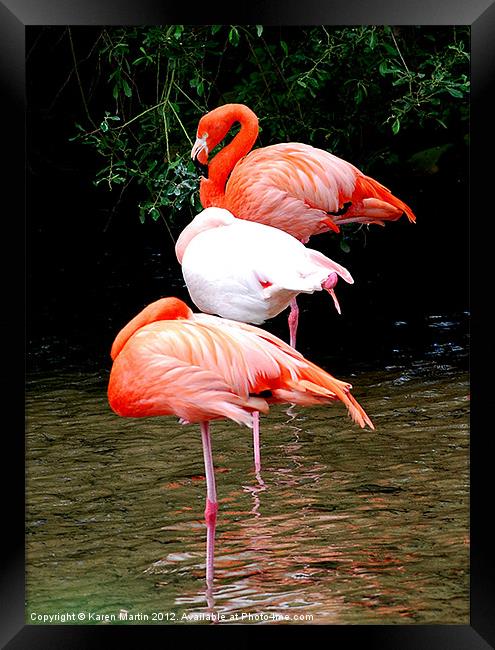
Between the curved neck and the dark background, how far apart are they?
0.21 meters

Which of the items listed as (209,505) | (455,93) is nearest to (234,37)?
(455,93)

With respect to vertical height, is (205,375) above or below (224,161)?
below

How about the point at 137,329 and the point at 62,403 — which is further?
the point at 62,403

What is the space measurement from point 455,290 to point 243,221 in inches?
29.7

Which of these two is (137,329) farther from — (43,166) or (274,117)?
(274,117)

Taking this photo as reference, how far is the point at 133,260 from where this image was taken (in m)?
4.93

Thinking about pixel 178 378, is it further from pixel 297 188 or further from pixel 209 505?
pixel 297 188

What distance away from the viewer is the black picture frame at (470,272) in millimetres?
3561

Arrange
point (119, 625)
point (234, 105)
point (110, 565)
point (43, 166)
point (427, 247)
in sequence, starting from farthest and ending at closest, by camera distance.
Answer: point (427, 247) < point (234, 105) < point (43, 166) < point (110, 565) < point (119, 625)

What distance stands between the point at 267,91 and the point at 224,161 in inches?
12.4

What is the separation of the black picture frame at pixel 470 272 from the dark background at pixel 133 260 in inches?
8.9

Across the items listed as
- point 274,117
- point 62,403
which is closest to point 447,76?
point 274,117

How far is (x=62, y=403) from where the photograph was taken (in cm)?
481

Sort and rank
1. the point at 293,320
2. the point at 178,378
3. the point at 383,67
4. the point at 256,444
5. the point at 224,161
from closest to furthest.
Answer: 1. the point at 178,378
2. the point at 383,67
3. the point at 256,444
4. the point at 224,161
5. the point at 293,320
